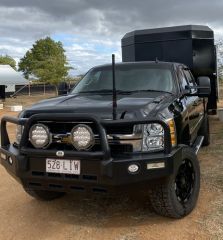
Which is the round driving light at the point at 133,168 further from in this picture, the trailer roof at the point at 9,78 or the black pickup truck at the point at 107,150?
the trailer roof at the point at 9,78

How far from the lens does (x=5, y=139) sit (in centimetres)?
482

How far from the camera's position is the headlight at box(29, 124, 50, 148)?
4.12 meters

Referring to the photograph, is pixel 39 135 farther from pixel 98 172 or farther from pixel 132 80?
pixel 132 80

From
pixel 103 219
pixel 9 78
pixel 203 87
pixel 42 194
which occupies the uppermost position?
pixel 9 78

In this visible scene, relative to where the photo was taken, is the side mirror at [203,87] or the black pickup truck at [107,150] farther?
the side mirror at [203,87]

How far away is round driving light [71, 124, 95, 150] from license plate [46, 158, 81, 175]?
0.16 metres

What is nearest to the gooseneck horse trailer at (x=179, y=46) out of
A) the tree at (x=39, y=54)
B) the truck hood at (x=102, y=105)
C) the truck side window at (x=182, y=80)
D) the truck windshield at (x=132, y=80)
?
the truck side window at (x=182, y=80)

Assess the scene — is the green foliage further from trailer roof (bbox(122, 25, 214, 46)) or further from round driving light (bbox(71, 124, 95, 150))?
round driving light (bbox(71, 124, 95, 150))

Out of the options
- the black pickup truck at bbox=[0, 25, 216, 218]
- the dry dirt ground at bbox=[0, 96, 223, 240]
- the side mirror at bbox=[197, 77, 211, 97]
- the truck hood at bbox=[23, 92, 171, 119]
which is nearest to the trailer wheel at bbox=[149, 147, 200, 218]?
the black pickup truck at bbox=[0, 25, 216, 218]

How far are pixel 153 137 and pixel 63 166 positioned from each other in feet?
3.01

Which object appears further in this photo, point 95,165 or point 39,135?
point 39,135

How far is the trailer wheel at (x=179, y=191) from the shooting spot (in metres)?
4.21

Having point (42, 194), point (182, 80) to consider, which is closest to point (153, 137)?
point (42, 194)

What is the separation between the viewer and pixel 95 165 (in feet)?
12.7
